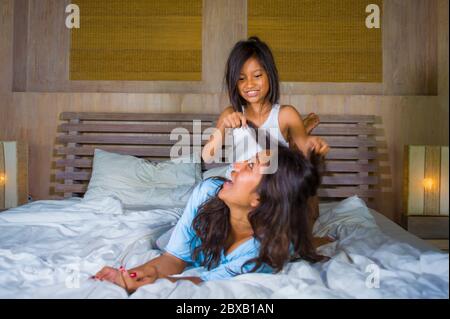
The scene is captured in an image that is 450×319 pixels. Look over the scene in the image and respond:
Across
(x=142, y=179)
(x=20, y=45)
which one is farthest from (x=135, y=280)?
(x=20, y=45)

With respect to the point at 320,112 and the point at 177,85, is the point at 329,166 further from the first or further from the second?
the point at 177,85

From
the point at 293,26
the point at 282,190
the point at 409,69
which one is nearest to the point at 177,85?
the point at 293,26

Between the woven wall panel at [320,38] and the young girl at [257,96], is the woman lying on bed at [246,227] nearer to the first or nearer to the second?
the young girl at [257,96]

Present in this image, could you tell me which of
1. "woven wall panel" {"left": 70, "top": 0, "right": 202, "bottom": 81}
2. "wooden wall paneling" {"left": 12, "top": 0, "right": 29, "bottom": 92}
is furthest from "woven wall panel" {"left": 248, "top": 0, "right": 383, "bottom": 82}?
"wooden wall paneling" {"left": 12, "top": 0, "right": 29, "bottom": 92}

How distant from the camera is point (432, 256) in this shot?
1397 millimetres

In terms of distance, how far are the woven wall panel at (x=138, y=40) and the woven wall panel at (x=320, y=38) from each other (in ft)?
1.65

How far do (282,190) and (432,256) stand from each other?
487 millimetres

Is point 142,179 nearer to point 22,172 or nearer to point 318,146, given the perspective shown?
point 22,172

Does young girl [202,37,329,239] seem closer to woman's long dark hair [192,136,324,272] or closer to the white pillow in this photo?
woman's long dark hair [192,136,324,272]

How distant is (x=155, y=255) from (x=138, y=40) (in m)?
2.23

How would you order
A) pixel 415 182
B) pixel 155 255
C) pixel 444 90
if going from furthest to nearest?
pixel 415 182 < pixel 155 255 < pixel 444 90

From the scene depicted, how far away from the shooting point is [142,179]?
3.02 m

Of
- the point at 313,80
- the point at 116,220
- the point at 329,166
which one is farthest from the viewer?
the point at 313,80
